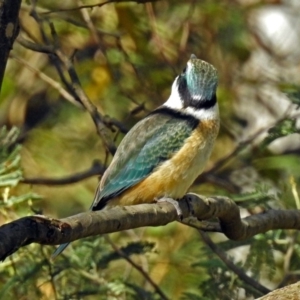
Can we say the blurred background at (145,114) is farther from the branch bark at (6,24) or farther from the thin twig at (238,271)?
the branch bark at (6,24)

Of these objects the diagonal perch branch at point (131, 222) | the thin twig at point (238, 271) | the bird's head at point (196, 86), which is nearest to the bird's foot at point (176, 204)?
the diagonal perch branch at point (131, 222)

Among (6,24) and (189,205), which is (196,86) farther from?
(6,24)

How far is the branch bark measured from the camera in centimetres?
331

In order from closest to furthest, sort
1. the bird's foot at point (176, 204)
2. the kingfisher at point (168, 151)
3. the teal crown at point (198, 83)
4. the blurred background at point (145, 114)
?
1. the bird's foot at point (176, 204)
2. the kingfisher at point (168, 151)
3. the teal crown at point (198, 83)
4. the blurred background at point (145, 114)

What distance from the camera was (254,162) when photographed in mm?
6266

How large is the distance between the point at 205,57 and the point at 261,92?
61 centimetres

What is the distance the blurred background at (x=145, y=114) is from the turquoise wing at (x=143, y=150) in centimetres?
25

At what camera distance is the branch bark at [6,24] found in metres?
3.31

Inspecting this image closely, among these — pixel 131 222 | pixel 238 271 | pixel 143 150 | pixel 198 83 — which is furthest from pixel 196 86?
pixel 131 222

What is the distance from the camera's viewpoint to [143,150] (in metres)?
4.20

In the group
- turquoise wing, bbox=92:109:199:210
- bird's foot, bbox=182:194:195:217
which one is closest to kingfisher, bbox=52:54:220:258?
turquoise wing, bbox=92:109:199:210

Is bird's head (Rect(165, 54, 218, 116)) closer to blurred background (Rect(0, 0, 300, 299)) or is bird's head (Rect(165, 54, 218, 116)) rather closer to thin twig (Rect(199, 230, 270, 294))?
blurred background (Rect(0, 0, 300, 299))

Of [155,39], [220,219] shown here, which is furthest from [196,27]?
[220,219]

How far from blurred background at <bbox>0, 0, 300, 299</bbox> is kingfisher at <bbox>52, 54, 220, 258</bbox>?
28cm
